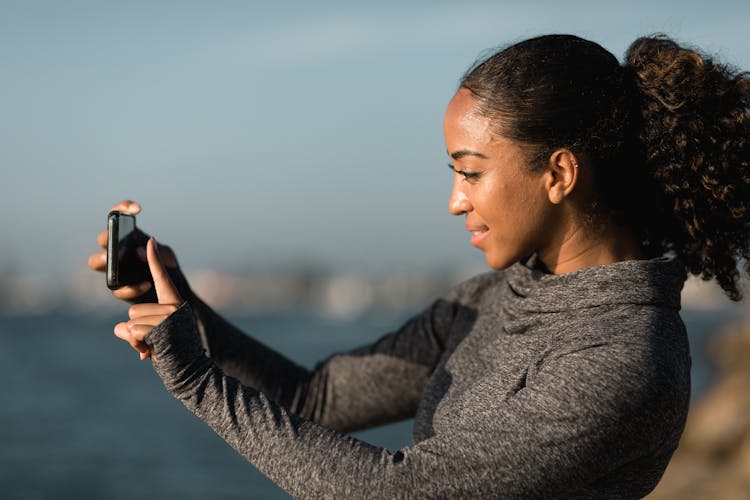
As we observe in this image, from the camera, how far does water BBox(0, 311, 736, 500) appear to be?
17.4 metres

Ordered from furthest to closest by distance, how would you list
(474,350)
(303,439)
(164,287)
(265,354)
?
(265,354) < (474,350) < (164,287) < (303,439)

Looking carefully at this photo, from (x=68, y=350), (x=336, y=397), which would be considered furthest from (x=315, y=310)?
(x=336, y=397)

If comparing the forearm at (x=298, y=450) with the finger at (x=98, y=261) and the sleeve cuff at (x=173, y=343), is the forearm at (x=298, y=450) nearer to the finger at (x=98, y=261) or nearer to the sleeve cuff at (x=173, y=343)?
the sleeve cuff at (x=173, y=343)

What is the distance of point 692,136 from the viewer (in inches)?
87.7

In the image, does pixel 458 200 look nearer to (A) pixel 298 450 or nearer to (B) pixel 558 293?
(B) pixel 558 293

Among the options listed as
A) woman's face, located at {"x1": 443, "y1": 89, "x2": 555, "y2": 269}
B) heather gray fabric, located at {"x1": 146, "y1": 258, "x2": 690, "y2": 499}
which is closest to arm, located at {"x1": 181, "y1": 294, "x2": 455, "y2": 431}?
heather gray fabric, located at {"x1": 146, "y1": 258, "x2": 690, "y2": 499}

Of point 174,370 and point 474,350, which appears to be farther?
point 474,350

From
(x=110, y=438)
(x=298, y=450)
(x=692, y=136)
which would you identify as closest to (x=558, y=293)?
(x=692, y=136)

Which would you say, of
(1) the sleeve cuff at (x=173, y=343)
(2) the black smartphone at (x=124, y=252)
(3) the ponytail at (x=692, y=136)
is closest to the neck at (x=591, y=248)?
(3) the ponytail at (x=692, y=136)

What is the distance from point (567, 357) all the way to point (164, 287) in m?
0.88

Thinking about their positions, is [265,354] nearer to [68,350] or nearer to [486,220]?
[486,220]

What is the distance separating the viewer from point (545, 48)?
2.18 meters

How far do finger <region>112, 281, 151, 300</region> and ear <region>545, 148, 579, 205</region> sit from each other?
3.26ft

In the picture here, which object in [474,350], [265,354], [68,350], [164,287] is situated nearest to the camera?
[164,287]
